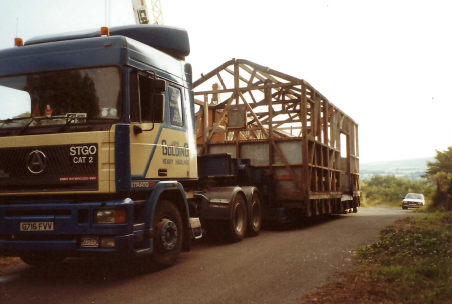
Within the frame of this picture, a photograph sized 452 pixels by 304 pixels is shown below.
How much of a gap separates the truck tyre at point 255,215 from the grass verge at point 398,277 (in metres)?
2.96

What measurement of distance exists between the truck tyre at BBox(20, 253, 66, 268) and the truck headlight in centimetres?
172

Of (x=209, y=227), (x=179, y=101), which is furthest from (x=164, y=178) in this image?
(x=209, y=227)

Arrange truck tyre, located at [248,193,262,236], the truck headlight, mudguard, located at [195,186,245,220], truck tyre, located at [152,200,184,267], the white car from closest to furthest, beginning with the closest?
the truck headlight, truck tyre, located at [152,200,184,267], mudguard, located at [195,186,245,220], truck tyre, located at [248,193,262,236], the white car

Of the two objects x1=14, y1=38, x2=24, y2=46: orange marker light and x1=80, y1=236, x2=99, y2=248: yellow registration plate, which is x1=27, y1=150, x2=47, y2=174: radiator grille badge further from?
x1=14, y1=38, x2=24, y2=46: orange marker light

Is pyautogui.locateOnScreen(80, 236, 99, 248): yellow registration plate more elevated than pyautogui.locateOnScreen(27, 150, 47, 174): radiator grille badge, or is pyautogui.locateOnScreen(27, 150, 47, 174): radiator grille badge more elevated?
pyautogui.locateOnScreen(27, 150, 47, 174): radiator grille badge

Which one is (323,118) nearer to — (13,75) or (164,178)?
(164,178)

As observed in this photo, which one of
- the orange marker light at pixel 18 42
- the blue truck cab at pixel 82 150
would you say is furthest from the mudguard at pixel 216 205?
the orange marker light at pixel 18 42

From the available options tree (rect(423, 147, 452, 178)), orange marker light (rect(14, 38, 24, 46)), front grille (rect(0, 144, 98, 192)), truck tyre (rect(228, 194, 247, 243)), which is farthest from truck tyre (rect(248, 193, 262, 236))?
tree (rect(423, 147, 452, 178))

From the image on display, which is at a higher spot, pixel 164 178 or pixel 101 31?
pixel 101 31

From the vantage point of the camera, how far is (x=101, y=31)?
638 cm

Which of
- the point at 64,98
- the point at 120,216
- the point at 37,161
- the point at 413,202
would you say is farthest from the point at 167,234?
the point at 413,202

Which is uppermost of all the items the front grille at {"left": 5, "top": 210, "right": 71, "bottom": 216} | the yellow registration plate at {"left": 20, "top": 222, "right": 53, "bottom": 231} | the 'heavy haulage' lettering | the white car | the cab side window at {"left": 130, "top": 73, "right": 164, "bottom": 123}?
the cab side window at {"left": 130, "top": 73, "right": 164, "bottom": 123}

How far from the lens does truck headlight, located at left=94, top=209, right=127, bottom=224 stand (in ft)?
18.6

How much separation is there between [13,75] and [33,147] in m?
1.16
